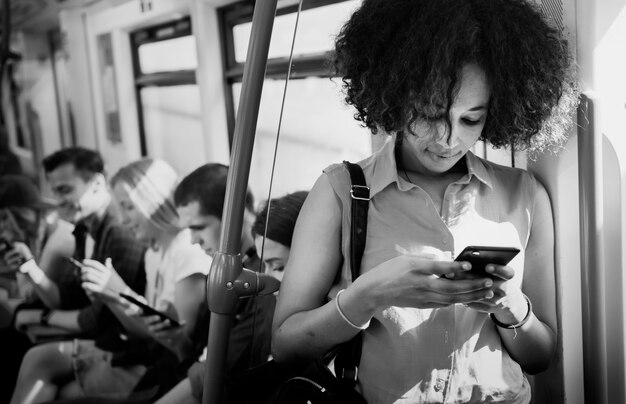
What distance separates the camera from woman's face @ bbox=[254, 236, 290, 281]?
1753mm

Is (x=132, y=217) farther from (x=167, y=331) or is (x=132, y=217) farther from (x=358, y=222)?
(x=358, y=222)

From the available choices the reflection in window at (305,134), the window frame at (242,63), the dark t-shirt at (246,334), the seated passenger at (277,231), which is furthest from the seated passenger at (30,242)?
the reflection in window at (305,134)

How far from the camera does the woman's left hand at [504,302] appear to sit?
46.3 inches

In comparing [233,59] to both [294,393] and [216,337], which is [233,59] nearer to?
[216,337]

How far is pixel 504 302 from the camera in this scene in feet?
4.38

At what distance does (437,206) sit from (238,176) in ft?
1.42

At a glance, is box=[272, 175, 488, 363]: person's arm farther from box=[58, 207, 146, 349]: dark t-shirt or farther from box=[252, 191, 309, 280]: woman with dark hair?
box=[58, 207, 146, 349]: dark t-shirt

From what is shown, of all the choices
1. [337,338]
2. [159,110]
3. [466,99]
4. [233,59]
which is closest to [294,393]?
[337,338]

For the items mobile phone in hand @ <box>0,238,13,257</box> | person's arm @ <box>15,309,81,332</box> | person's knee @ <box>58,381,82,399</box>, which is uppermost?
mobile phone in hand @ <box>0,238,13,257</box>

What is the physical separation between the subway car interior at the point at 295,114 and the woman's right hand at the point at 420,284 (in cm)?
37

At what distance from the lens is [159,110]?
2246 mm

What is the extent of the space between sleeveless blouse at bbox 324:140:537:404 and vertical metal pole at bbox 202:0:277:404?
0.66ft

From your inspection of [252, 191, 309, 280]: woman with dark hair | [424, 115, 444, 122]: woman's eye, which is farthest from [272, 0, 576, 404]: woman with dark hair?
[252, 191, 309, 280]: woman with dark hair

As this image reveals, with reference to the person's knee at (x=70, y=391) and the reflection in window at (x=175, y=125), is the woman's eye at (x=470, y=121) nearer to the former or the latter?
the reflection in window at (x=175, y=125)
